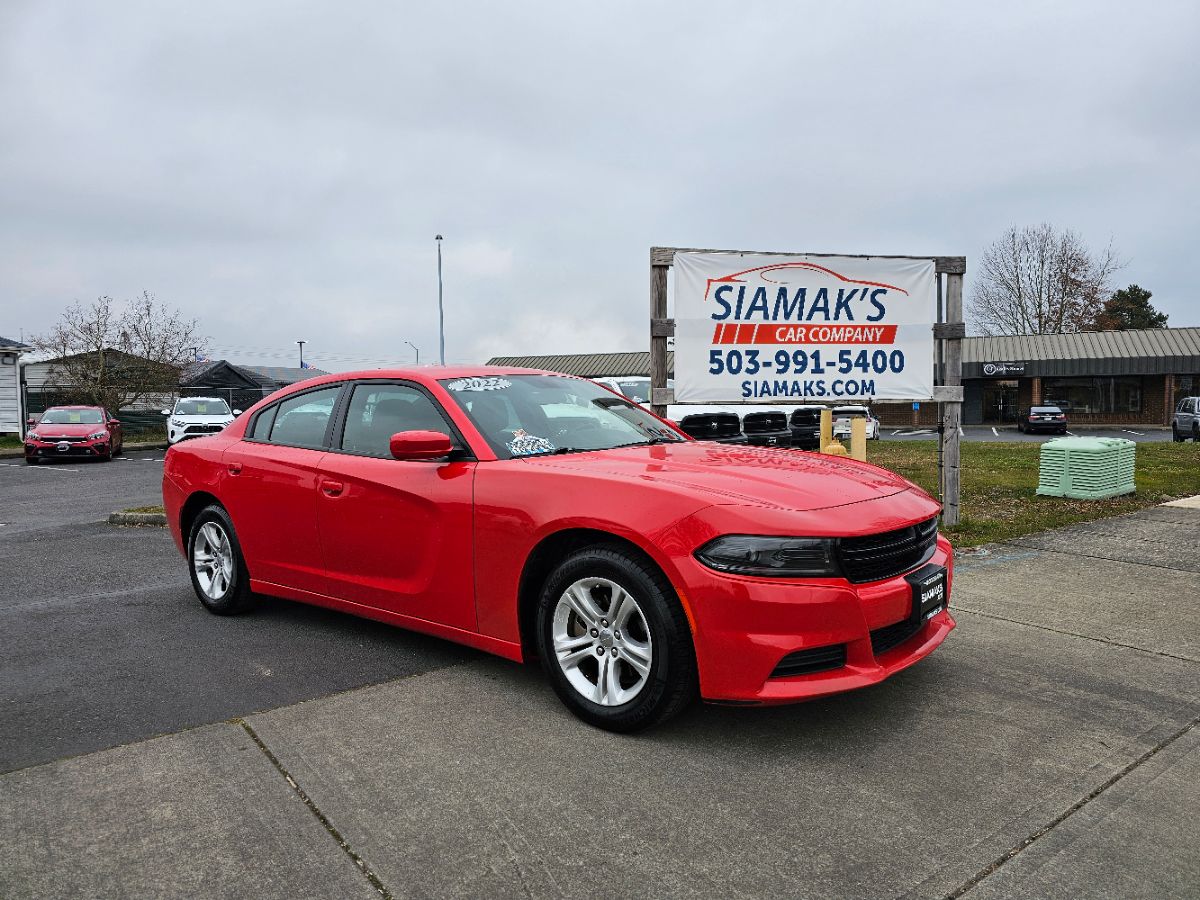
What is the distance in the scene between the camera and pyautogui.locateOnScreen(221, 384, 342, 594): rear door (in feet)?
14.8

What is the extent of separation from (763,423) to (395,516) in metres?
8.93

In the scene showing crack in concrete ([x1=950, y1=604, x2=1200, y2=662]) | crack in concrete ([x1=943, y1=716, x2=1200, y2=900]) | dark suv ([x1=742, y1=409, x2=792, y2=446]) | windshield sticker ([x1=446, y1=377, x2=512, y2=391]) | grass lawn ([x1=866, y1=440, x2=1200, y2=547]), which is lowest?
crack in concrete ([x1=943, y1=716, x2=1200, y2=900])

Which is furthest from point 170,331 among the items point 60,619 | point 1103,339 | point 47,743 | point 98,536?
point 1103,339

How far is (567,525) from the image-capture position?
340 cm

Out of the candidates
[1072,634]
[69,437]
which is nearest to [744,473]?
[1072,634]

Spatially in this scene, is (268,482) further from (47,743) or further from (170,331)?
(170,331)

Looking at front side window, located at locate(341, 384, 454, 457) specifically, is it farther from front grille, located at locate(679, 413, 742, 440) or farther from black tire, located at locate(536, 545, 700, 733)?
front grille, located at locate(679, 413, 742, 440)

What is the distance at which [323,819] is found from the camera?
270cm

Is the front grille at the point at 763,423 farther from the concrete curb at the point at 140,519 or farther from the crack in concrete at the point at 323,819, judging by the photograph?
the crack in concrete at the point at 323,819

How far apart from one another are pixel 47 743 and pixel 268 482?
1.75 metres

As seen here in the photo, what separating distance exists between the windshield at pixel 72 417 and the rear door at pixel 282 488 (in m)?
20.1

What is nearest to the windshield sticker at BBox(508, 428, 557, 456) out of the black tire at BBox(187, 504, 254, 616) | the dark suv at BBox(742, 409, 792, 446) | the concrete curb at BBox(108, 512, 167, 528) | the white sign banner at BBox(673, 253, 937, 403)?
the black tire at BBox(187, 504, 254, 616)

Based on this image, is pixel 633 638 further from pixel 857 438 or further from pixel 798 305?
pixel 857 438

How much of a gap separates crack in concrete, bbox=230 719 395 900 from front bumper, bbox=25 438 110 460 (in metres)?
20.8
